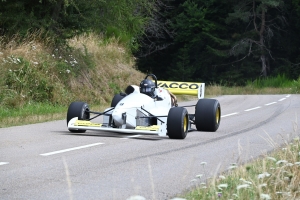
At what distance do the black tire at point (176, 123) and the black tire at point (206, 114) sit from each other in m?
1.51

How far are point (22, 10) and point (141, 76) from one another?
8767 millimetres

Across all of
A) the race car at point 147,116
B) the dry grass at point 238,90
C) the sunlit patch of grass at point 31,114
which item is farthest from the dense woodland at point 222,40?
the race car at point 147,116

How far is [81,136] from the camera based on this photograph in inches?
555

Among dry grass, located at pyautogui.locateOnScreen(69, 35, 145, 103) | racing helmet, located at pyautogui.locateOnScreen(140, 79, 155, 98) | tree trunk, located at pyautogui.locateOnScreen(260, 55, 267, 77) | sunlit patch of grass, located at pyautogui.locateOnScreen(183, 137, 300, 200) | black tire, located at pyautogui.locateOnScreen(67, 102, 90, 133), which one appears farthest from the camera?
tree trunk, located at pyautogui.locateOnScreen(260, 55, 267, 77)

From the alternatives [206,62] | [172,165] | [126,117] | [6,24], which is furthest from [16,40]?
[206,62]

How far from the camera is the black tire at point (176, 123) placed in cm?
1352

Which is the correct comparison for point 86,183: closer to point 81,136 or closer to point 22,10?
point 81,136

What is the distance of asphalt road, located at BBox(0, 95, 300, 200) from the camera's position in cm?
845

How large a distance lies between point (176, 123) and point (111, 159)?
279 cm

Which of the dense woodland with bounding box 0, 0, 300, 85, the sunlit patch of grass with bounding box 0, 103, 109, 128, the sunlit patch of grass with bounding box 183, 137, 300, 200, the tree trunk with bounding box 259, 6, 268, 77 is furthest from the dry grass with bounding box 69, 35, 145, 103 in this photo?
the tree trunk with bounding box 259, 6, 268, 77

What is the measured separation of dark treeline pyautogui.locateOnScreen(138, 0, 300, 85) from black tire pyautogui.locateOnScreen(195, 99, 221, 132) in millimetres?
33815

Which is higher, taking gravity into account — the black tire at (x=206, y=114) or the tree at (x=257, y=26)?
the tree at (x=257, y=26)

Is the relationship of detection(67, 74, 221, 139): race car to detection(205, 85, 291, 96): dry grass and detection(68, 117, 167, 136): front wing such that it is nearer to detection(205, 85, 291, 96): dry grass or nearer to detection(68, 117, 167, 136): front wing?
detection(68, 117, 167, 136): front wing

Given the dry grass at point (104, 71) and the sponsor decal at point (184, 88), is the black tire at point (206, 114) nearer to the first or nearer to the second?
the sponsor decal at point (184, 88)
